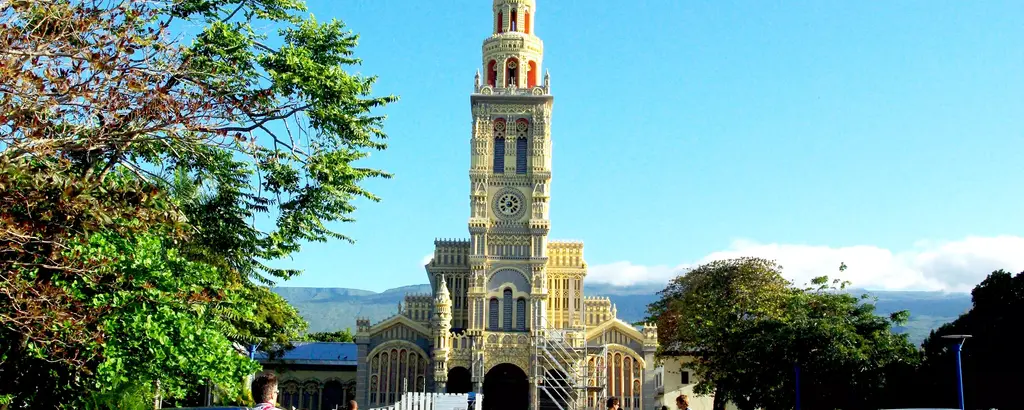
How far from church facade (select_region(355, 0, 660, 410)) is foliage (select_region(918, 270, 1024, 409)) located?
46.9ft

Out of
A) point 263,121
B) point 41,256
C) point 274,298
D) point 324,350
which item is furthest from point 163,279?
point 324,350

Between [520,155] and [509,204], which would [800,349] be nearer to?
[509,204]

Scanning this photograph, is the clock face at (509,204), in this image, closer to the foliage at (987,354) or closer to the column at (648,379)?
the column at (648,379)

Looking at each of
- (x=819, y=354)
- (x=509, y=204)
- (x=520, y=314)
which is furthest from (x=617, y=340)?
(x=819, y=354)

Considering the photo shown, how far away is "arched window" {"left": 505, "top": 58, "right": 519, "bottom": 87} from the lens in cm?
5822

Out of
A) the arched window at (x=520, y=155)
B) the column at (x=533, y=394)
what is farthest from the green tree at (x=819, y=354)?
the arched window at (x=520, y=155)

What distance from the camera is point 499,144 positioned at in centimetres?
5716

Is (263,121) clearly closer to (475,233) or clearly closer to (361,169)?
(361,169)

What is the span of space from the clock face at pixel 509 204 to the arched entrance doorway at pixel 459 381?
8.84 metres

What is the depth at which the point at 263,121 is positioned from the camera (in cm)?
2288

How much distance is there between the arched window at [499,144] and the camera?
5678 centimetres

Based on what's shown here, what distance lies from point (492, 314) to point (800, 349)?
61.9 ft

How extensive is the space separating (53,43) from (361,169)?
10.7 m

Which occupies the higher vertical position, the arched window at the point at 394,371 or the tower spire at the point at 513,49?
the tower spire at the point at 513,49
